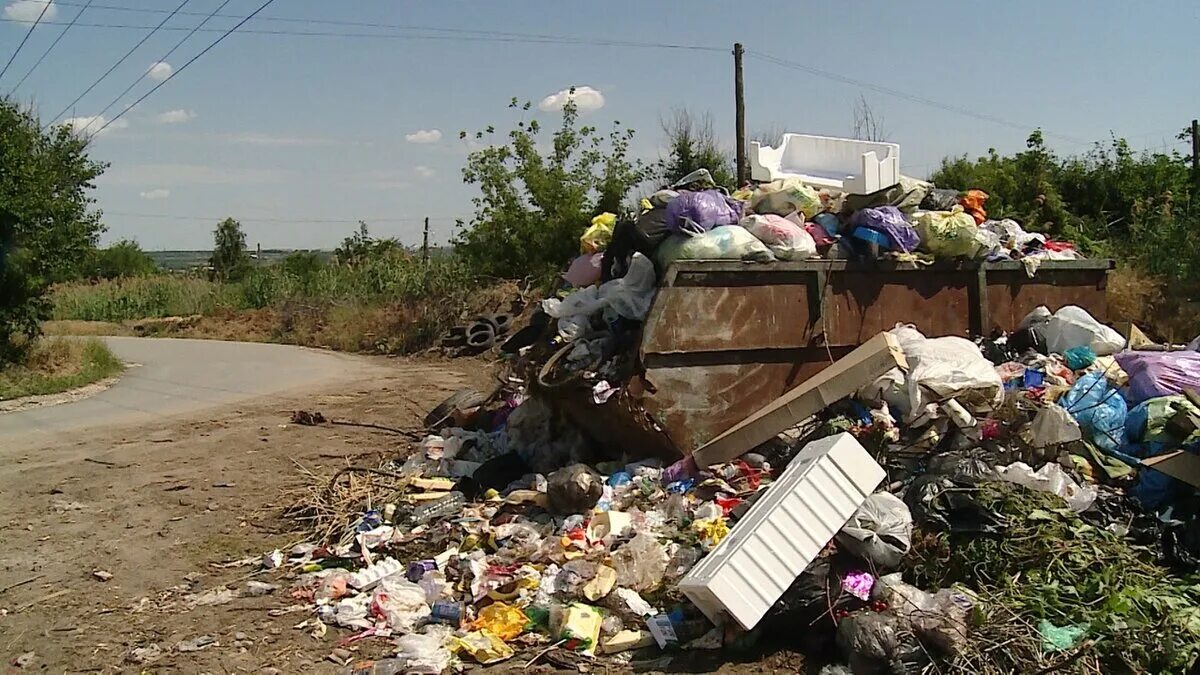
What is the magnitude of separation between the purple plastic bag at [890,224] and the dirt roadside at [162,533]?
3.86 m

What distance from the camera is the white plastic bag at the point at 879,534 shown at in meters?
3.93

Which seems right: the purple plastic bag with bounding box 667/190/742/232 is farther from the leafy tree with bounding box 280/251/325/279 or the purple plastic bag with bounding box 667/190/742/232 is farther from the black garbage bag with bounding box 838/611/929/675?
the leafy tree with bounding box 280/251/325/279

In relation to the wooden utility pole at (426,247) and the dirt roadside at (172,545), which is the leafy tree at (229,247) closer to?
the wooden utility pole at (426,247)

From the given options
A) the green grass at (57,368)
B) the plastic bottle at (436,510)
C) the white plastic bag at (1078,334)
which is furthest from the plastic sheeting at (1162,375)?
the green grass at (57,368)

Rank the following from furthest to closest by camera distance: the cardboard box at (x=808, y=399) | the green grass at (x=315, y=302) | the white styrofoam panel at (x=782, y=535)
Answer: the green grass at (x=315, y=302)
the cardboard box at (x=808, y=399)
the white styrofoam panel at (x=782, y=535)

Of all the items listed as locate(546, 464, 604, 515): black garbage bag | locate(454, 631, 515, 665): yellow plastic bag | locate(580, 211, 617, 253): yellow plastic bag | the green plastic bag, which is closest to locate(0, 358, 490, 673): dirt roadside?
locate(454, 631, 515, 665): yellow plastic bag

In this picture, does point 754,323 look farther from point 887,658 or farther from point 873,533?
point 887,658

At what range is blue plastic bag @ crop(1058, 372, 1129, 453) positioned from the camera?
4934mm

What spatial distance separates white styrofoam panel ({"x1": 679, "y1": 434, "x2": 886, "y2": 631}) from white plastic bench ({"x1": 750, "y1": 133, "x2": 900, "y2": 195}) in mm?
3350

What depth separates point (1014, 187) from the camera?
16047 millimetres

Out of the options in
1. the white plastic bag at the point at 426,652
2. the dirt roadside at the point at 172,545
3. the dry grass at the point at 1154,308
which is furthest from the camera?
the dry grass at the point at 1154,308

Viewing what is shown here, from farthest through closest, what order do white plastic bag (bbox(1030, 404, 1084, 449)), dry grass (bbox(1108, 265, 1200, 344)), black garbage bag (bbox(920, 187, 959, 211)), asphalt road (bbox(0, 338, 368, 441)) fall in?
asphalt road (bbox(0, 338, 368, 441)), dry grass (bbox(1108, 265, 1200, 344)), black garbage bag (bbox(920, 187, 959, 211)), white plastic bag (bbox(1030, 404, 1084, 449))

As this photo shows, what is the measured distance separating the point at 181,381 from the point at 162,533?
8421mm

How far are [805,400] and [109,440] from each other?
23.7ft
